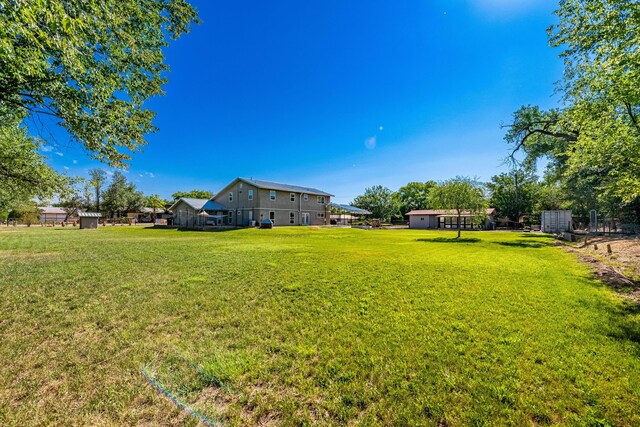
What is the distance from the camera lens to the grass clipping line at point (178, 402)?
2174 mm

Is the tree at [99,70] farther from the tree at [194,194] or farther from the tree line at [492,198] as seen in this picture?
the tree at [194,194]

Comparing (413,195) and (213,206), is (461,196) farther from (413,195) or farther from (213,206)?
(413,195)

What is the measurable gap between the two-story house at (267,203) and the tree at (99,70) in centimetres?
2242

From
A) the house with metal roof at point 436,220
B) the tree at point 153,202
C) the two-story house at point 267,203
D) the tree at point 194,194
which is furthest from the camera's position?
the tree at point 194,194

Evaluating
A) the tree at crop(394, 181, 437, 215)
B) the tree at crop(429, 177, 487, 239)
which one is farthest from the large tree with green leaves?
the tree at crop(394, 181, 437, 215)

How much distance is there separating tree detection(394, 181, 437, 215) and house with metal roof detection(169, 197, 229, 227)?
37037 millimetres

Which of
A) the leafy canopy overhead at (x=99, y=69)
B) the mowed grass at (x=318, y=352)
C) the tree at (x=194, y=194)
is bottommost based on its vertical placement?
the mowed grass at (x=318, y=352)

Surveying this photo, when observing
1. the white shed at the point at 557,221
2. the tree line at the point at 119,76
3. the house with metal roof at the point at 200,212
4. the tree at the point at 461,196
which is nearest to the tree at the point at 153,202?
the house with metal roof at the point at 200,212

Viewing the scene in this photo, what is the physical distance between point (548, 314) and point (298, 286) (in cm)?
493

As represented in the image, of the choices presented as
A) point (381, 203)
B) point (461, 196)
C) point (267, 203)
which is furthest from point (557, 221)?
point (267, 203)

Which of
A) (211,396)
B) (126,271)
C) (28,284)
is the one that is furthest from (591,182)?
(28,284)

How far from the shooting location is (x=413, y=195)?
5772 centimetres

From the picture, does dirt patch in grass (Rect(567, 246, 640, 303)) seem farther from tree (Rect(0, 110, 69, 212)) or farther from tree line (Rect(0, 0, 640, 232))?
tree (Rect(0, 110, 69, 212))

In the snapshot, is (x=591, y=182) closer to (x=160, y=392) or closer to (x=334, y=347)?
(x=334, y=347)
